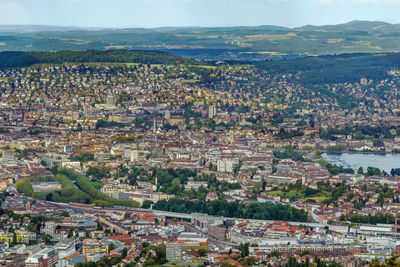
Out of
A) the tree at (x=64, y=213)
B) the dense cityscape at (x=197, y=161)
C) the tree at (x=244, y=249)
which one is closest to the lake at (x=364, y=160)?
the dense cityscape at (x=197, y=161)

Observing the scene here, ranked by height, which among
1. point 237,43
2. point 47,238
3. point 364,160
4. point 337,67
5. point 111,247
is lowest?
point 237,43

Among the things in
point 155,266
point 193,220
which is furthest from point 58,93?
point 155,266

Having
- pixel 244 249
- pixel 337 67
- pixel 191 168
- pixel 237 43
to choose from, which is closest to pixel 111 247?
pixel 244 249

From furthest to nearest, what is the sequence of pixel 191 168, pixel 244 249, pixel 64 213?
pixel 191 168 → pixel 64 213 → pixel 244 249

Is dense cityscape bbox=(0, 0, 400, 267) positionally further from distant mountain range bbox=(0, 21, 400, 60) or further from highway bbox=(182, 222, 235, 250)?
distant mountain range bbox=(0, 21, 400, 60)

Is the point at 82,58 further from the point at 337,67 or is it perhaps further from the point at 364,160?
the point at 364,160

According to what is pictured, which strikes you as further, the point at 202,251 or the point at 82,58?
the point at 82,58
